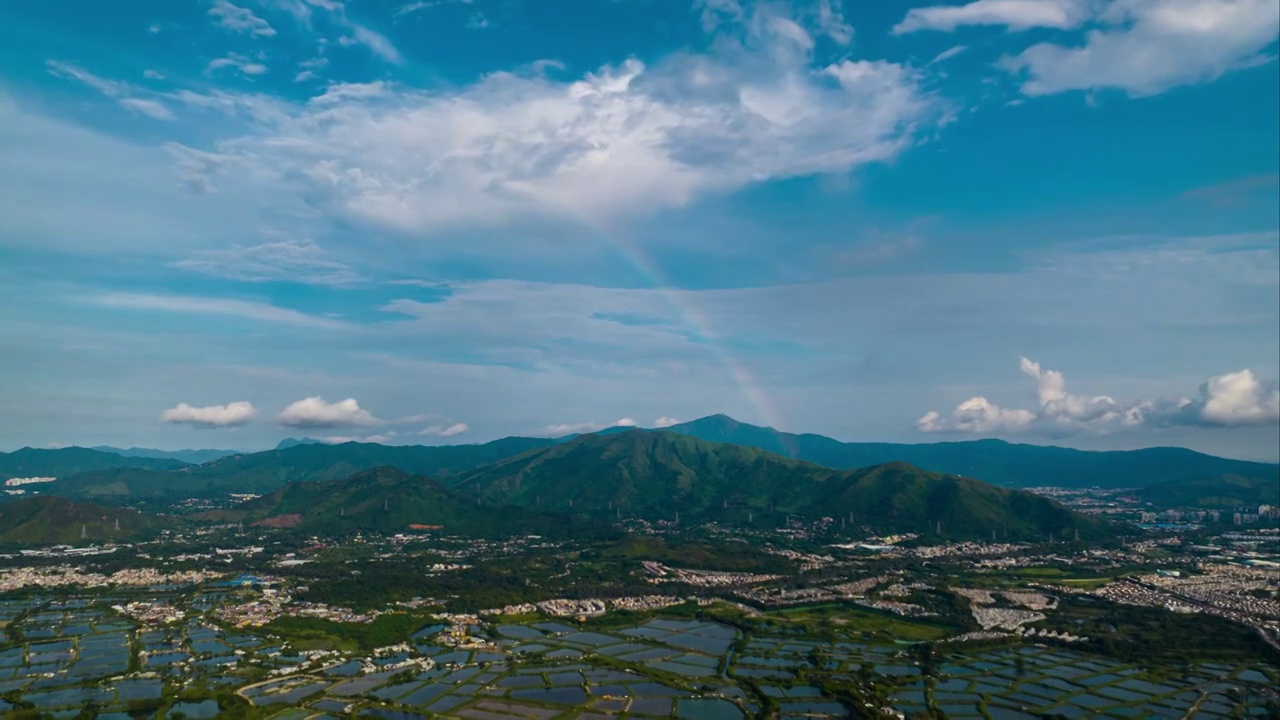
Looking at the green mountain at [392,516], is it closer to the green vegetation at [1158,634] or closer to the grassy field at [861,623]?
the grassy field at [861,623]

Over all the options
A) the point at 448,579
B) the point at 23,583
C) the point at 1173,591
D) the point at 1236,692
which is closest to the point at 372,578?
the point at 448,579

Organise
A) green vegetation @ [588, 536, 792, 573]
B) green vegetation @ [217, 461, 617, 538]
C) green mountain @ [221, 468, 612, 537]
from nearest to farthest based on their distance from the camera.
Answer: green vegetation @ [588, 536, 792, 573], green vegetation @ [217, 461, 617, 538], green mountain @ [221, 468, 612, 537]

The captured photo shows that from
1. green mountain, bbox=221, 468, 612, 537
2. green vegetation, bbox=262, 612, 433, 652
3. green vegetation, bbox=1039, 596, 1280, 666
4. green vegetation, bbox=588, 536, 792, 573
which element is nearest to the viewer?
green vegetation, bbox=1039, 596, 1280, 666

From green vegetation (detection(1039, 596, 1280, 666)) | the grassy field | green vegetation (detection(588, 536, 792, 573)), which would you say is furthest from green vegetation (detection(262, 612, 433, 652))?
green vegetation (detection(1039, 596, 1280, 666))

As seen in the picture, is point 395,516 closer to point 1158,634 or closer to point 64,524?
point 64,524

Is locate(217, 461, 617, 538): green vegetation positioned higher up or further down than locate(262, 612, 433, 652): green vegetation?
higher up

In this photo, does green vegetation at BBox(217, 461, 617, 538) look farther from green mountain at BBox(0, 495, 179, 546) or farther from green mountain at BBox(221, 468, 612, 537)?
green mountain at BBox(0, 495, 179, 546)
